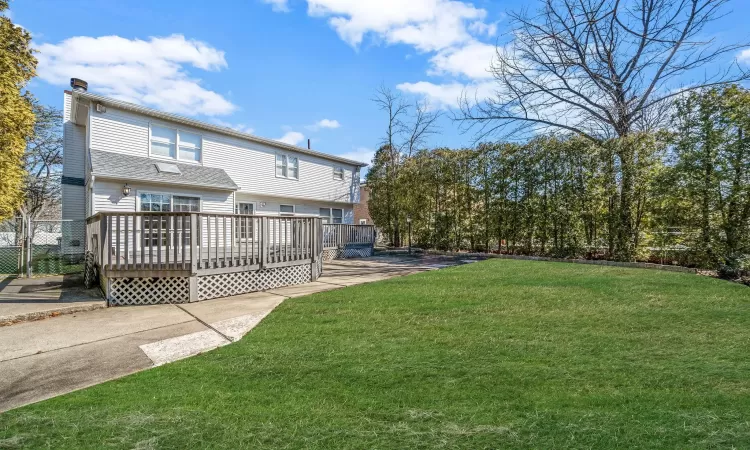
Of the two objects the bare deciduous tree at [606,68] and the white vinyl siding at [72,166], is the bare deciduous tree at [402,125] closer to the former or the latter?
the bare deciduous tree at [606,68]

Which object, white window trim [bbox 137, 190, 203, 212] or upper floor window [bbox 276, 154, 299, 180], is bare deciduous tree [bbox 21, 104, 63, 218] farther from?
upper floor window [bbox 276, 154, 299, 180]

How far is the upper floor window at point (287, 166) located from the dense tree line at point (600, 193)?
5.05 meters

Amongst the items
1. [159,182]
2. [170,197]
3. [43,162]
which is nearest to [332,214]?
[170,197]

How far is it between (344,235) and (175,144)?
7.18 metres

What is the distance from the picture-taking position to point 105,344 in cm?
424

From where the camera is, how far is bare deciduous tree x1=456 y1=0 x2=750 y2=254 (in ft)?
39.5

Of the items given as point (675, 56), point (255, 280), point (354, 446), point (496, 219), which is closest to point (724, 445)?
point (354, 446)

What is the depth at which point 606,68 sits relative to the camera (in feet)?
43.6

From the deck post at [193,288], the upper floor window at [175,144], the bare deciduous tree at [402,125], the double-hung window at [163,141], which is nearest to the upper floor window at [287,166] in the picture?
the upper floor window at [175,144]

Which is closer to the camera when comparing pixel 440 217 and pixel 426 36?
pixel 426 36

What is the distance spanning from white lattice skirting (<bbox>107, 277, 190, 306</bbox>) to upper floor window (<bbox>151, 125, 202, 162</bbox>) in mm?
7780

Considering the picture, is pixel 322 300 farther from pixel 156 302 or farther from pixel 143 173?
pixel 143 173

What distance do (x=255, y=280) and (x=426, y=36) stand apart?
410 inches

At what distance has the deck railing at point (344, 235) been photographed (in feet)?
47.8
